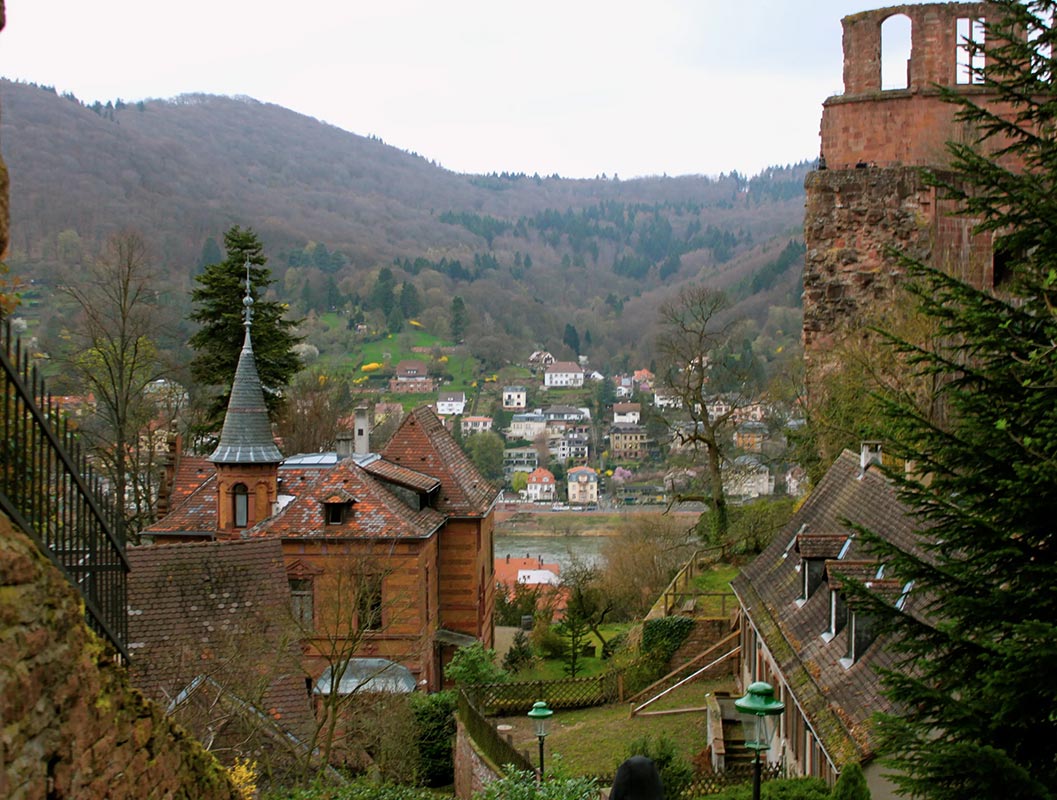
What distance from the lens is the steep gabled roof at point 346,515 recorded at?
27.1m

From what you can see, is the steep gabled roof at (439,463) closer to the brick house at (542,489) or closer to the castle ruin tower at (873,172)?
the castle ruin tower at (873,172)

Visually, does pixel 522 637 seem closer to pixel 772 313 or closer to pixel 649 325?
Result: pixel 772 313

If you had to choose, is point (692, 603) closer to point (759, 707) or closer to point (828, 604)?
point (828, 604)

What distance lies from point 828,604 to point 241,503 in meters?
17.4

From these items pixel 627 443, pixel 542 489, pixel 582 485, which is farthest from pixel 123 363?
pixel 627 443

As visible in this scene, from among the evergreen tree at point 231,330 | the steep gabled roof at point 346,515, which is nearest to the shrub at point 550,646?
the steep gabled roof at point 346,515

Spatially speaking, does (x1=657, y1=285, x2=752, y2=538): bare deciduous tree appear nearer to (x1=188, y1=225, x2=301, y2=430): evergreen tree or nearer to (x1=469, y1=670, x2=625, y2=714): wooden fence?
(x1=469, y1=670, x2=625, y2=714): wooden fence

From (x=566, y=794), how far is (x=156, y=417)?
31.0m

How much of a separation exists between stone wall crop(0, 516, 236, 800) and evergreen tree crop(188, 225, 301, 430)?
33.5 metres

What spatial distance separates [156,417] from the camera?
40.8 m

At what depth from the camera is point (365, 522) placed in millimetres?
27406

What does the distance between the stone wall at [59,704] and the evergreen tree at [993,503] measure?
495 cm

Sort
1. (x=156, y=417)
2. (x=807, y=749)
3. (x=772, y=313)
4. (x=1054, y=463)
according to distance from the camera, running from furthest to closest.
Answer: (x=772, y=313)
(x=156, y=417)
(x=807, y=749)
(x=1054, y=463)

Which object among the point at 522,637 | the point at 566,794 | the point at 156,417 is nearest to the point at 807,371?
the point at 522,637
